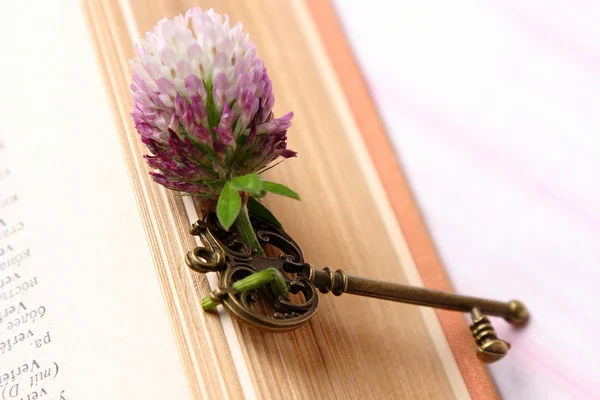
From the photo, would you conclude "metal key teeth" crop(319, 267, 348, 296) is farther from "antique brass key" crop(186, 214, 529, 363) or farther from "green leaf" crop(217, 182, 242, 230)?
"green leaf" crop(217, 182, 242, 230)

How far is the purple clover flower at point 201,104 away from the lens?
1.79 feet

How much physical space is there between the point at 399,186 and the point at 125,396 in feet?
1.81

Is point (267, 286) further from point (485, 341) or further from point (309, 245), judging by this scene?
point (485, 341)

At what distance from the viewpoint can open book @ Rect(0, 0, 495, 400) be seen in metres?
0.56

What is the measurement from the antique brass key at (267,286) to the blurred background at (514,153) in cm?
19

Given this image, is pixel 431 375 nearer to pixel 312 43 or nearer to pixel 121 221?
pixel 121 221

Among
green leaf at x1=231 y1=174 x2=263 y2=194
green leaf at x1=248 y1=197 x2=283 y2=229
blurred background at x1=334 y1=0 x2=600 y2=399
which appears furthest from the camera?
blurred background at x1=334 y1=0 x2=600 y2=399

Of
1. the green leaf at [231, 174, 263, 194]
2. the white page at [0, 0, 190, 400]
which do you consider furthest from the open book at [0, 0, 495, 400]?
Result: the green leaf at [231, 174, 263, 194]

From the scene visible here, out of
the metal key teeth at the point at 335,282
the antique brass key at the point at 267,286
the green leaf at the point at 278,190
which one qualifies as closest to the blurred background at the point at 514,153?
the antique brass key at the point at 267,286

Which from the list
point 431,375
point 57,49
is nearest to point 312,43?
point 57,49

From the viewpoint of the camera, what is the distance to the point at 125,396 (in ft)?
1.78

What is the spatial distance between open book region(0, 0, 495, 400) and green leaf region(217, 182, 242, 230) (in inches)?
3.7

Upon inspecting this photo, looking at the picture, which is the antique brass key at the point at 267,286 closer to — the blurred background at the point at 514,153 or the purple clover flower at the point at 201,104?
the purple clover flower at the point at 201,104

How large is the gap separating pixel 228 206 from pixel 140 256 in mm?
134
